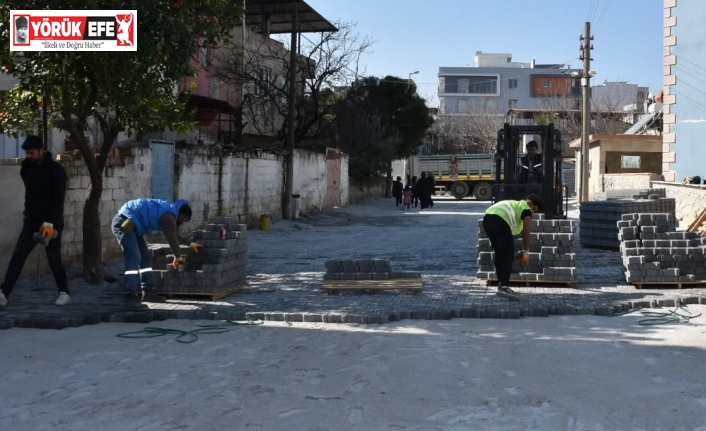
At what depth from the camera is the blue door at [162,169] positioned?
15656 millimetres

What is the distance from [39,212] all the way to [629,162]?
105 feet

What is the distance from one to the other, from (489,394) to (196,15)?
694 centimetres

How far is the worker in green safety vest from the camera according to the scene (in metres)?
10.1

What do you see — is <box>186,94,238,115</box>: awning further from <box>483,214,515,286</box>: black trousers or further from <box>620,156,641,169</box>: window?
<box>620,156,641,169</box>: window

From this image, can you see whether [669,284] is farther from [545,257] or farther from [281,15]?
[281,15]

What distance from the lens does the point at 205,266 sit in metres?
9.85

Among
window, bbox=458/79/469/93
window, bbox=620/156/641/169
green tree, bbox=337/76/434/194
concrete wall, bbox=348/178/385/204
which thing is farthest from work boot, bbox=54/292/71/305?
window, bbox=458/79/469/93

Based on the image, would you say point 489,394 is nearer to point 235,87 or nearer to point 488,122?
point 235,87

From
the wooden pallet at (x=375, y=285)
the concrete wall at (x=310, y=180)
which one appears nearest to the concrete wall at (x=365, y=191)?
the concrete wall at (x=310, y=180)

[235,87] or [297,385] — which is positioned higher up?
[235,87]

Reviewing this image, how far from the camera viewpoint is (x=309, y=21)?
37.7 metres

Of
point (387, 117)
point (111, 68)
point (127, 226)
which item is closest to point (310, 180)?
point (387, 117)

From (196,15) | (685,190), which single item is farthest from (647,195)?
(196,15)

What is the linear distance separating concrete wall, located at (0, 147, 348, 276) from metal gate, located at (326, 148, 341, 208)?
1.72 metres
